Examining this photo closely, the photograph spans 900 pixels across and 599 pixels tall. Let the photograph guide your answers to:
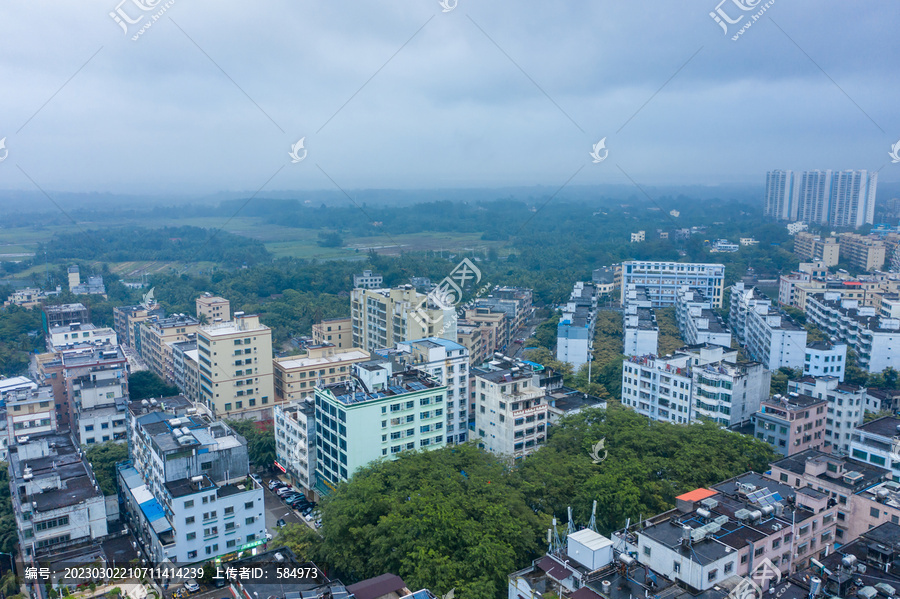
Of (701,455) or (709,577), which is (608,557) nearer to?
(709,577)

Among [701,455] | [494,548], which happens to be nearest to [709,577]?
[494,548]

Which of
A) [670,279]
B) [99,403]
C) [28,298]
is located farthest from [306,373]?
[28,298]

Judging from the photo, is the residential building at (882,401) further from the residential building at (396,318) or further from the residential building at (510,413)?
the residential building at (396,318)

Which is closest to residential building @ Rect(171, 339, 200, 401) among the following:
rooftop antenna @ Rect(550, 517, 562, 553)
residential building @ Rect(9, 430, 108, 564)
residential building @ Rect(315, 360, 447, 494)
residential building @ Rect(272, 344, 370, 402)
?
residential building @ Rect(272, 344, 370, 402)

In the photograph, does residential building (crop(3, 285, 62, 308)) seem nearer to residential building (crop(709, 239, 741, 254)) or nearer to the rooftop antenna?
the rooftop antenna

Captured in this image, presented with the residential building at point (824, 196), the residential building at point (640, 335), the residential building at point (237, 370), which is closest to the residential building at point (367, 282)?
the residential building at point (640, 335)

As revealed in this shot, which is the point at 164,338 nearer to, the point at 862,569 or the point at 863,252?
the point at 862,569
